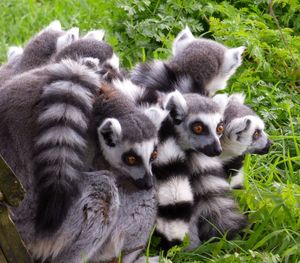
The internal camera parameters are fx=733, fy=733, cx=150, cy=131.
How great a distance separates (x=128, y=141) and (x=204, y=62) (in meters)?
1.52

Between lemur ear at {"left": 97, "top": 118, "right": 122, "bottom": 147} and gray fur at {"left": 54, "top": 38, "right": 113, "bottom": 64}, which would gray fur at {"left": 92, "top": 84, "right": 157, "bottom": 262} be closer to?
lemur ear at {"left": 97, "top": 118, "right": 122, "bottom": 147}

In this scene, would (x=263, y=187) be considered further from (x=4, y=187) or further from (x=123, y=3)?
(x=123, y=3)

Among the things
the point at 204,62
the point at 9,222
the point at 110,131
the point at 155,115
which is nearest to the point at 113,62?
the point at 204,62

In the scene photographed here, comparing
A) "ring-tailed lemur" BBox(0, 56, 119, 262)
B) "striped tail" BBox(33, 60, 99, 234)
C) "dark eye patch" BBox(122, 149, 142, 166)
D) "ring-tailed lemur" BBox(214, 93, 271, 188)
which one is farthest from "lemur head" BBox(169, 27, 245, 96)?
"striped tail" BBox(33, 60, 99, 234)

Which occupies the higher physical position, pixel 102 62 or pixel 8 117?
pixel 8 117

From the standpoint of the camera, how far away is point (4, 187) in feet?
12.6

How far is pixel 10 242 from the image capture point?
406cm

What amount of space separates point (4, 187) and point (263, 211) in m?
2.10

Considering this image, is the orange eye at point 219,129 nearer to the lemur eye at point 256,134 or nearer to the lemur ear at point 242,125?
the lemur ear at point 242,125

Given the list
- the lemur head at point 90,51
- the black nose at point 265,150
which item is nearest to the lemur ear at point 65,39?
the lemur head at point 90,51

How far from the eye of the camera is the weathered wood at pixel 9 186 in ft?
12.5

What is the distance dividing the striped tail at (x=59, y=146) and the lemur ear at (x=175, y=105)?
90cm

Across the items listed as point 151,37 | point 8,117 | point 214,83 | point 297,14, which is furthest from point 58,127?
point 297,14

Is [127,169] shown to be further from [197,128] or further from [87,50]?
[87,50]
